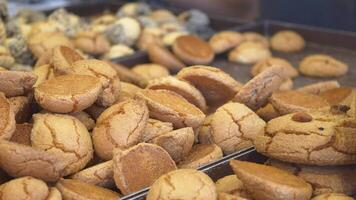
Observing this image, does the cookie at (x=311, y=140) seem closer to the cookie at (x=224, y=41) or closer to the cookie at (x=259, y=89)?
the cookie at (x=259, y=89)

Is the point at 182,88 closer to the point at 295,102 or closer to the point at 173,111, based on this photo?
→ the point at 173,111

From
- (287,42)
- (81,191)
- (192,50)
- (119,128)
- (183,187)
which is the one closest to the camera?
(183,187)

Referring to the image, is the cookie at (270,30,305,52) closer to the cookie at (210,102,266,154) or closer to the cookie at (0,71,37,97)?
the cookie at (210,102,266,154)

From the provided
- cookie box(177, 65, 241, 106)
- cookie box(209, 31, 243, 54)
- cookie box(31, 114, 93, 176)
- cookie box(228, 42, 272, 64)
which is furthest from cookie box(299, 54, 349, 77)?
cookie box(31, 114, 93, 176)

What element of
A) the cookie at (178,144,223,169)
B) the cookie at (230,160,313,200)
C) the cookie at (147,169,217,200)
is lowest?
the cookie at (178,144,223,169)

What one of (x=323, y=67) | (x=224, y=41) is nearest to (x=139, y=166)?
(x=323, y=67)

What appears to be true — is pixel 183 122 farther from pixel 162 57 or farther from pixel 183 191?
pixel 162 57
